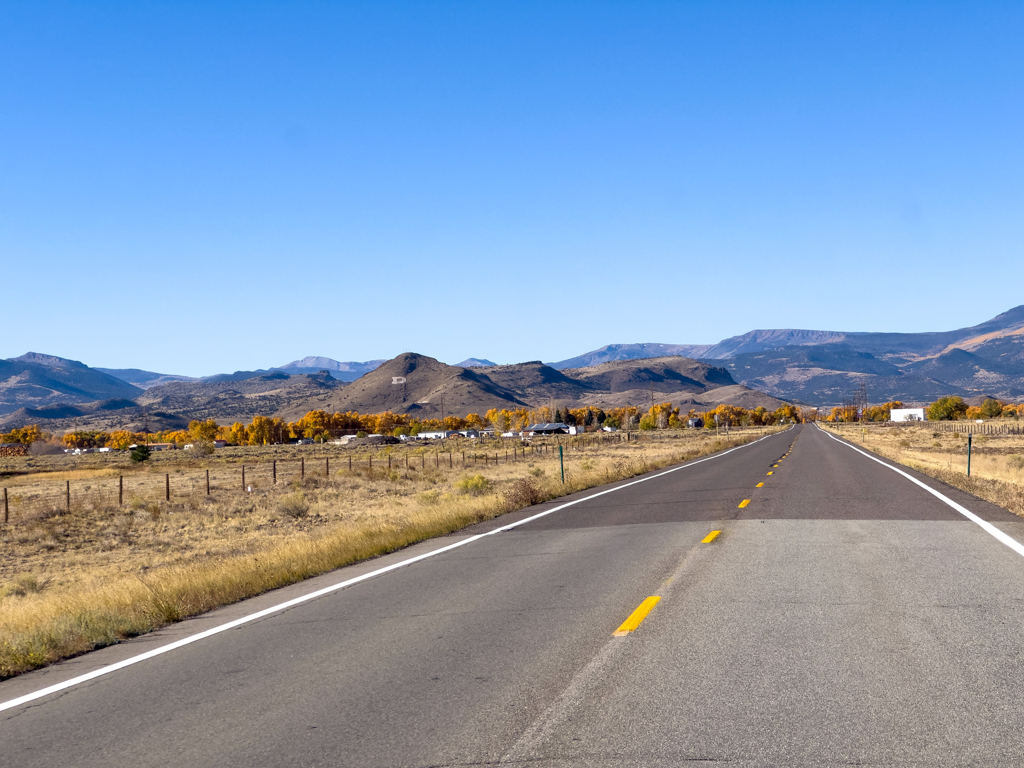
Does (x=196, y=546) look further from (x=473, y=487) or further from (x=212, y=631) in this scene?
(x=212, y=631)

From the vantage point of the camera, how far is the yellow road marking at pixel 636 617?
24.9ft

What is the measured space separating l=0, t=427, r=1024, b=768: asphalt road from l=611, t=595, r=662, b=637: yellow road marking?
0.11 metres

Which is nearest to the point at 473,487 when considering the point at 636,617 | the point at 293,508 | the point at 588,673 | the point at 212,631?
the point at 293,508

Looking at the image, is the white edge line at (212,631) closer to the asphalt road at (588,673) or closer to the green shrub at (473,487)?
the asphalt road at (588,673)

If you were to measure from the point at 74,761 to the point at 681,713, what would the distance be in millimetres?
3532

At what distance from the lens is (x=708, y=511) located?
59.5 feet

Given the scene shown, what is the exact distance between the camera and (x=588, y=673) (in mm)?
6367

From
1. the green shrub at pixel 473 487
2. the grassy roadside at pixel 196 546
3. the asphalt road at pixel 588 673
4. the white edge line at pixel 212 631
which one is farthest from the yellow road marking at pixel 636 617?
the green shrub at pixel 473 487

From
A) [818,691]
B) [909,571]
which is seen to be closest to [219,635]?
[818,691]

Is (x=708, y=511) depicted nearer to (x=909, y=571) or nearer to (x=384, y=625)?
(x=909, y=571)

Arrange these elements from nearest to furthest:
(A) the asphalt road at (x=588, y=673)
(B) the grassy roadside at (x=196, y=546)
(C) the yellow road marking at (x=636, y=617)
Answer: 1. (A) the asphalt road at (x=588, y=673)
2. (C) the yellow road marking at (x=636, y=617)
3. (B) the grassy roadside at (x=196, y=546)

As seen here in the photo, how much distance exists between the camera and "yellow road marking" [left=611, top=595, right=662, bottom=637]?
7.59m

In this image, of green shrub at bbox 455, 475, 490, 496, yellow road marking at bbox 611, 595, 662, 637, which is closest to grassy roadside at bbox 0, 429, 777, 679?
green shrub at bbox 455, 475, 490, 496

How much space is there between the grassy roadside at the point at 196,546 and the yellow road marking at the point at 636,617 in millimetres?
4835
